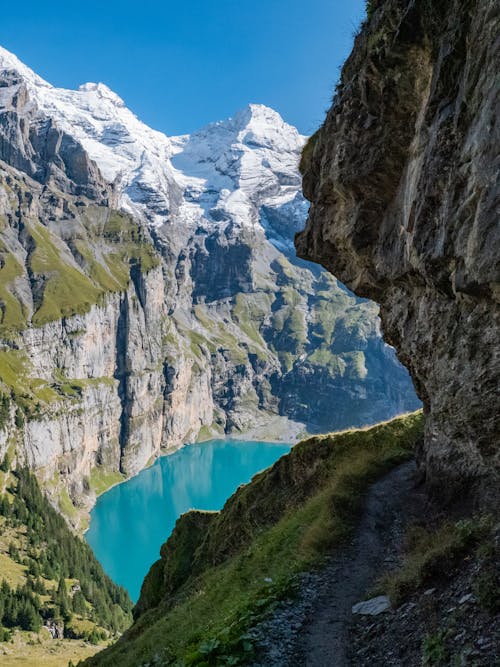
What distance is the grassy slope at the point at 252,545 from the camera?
1438 centimetres

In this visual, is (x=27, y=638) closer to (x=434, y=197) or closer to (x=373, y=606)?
(x=373, y=606)

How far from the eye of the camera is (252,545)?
22859mm

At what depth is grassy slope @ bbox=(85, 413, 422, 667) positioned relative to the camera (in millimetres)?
14375

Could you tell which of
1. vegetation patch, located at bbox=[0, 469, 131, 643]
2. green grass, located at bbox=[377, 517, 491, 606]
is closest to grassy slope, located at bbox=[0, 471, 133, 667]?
vegetation patch, located at bbox=[0, 469, 131, 643]

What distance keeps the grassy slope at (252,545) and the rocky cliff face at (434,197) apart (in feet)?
14.6

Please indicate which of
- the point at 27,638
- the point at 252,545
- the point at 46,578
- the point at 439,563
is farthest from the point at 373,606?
the point at 46,578

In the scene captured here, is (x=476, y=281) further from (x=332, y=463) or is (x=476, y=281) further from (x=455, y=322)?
(x=332, y=463)

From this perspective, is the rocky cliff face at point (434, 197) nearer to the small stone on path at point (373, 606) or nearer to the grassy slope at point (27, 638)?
the small stone on path at point (373, 606)

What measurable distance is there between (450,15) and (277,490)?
82.0ft

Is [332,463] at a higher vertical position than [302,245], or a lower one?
lower

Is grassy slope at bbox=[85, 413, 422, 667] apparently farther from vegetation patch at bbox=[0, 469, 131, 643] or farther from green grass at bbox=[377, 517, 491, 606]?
vegetation patch at bbox=[0, 469, 131, 643]

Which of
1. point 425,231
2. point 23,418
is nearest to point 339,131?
point 425,231

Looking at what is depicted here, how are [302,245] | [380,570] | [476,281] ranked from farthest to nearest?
[302,245]
[380,570]
[476,281]

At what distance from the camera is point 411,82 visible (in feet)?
62.3
